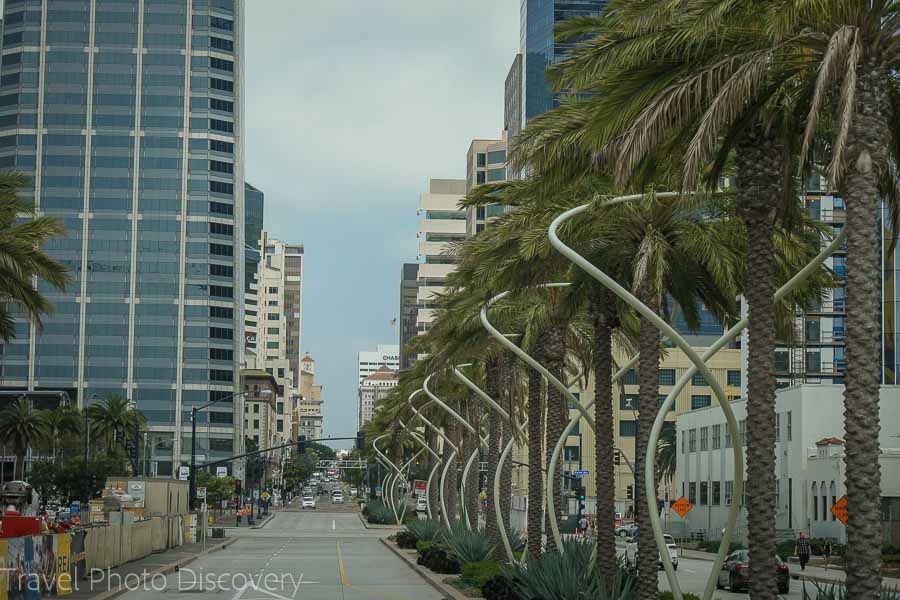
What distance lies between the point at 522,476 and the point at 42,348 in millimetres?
68035

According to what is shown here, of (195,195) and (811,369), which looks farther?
(195,195)

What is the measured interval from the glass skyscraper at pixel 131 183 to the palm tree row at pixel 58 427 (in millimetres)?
34902

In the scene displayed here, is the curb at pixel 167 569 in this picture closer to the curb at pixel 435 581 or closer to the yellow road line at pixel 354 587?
the yellow road line at pixel 354 587

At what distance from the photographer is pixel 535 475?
117ft

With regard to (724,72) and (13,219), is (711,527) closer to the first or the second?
(13,219)

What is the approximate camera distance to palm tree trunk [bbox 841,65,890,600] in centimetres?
1480

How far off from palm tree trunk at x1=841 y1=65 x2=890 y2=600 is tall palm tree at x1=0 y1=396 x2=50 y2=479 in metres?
103

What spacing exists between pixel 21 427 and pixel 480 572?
84.3 m

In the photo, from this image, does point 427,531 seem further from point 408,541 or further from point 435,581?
point 435,581

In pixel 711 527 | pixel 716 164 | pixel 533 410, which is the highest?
pixel 716 164

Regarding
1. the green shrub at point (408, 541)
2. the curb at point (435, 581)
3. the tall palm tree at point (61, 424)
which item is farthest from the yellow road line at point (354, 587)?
the tall palm tree at point (61, 424)

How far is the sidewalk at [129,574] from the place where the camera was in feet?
106

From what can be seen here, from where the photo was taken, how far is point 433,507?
86.5 m

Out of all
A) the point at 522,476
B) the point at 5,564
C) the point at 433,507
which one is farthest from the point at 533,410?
the point at 522,476
